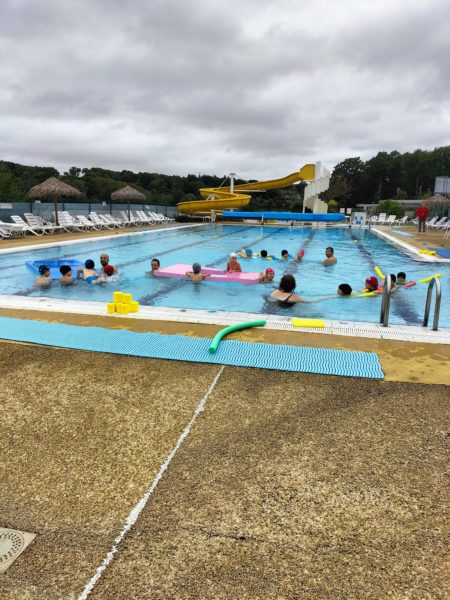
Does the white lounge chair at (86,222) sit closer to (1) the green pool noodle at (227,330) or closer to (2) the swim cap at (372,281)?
(2) the swim cap at (372,281)

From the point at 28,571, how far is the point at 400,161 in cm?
7750

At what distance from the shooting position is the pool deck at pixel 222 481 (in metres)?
1.73

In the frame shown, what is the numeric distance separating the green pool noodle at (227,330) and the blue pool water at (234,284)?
1.96 metres

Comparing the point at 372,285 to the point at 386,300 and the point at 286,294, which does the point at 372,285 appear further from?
the point at 386,300

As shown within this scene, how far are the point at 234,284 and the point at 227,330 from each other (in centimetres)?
444

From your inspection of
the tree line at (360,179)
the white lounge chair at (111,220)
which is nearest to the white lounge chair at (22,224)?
the white lounge chair at (111,220)

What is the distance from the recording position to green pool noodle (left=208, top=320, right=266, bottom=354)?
408cm

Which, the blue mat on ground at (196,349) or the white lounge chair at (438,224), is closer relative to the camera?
the blue mat on ground at (196,349)

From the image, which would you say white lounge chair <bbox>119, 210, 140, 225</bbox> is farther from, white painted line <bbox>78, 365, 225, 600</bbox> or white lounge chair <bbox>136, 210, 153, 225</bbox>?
white painted line <bbox>78, 365, 225, 600</bbox>

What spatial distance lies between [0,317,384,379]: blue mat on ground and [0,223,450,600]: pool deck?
6.6 inches

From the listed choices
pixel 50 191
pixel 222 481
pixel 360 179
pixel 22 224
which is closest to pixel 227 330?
pixel 222 481

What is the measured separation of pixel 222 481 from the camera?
7.52 ft

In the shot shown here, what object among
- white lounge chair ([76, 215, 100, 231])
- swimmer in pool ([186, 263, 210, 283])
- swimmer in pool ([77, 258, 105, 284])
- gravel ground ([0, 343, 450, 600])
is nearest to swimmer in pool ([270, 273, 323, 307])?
swimmer in pool ([186, 263, 210, 283])

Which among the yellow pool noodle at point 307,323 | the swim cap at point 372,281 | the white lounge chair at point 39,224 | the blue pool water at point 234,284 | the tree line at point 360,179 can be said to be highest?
the tree line at point 360,179
